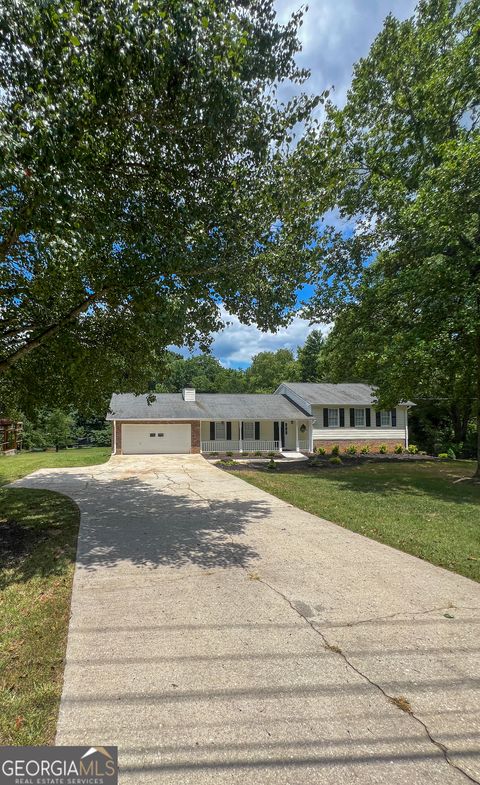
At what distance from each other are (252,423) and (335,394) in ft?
20.3

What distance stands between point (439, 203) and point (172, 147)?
8.68 meters

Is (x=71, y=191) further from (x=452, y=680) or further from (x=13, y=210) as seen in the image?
(x=452, y=680)

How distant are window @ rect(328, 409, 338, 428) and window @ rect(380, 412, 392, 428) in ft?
10.2

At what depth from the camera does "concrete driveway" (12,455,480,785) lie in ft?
6.72

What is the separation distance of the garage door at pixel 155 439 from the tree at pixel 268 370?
1308 inches

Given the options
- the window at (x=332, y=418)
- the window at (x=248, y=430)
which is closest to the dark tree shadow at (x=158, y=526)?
the window at (x=248, y=430)

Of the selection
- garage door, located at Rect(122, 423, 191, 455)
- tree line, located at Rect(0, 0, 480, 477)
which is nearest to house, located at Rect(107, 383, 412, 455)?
garage door, located at Rect(122, 423, 191, 455)

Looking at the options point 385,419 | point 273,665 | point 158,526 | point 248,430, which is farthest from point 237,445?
point 273,665

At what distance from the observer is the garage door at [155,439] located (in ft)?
74.4

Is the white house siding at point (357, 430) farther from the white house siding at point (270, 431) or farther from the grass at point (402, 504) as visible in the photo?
the grass at point (402, 504)

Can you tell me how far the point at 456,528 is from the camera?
267 inches

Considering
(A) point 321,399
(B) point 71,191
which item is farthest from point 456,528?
(A) point 321,399

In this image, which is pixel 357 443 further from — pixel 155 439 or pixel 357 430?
pixel 155 439

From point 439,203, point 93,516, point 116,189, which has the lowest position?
point 93,516
